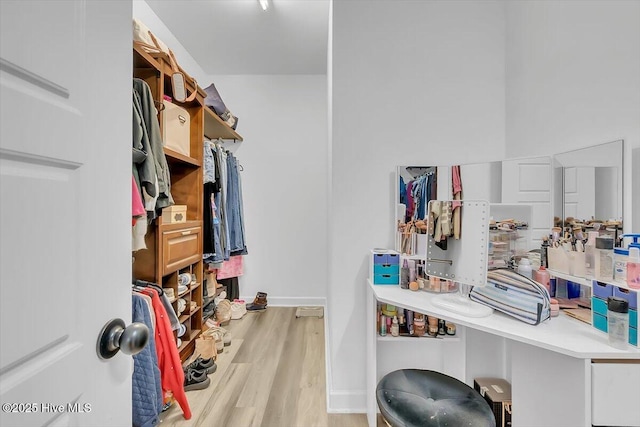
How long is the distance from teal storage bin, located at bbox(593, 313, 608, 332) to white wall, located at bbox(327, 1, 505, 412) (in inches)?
36.2

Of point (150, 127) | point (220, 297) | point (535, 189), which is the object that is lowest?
point (220, 297)

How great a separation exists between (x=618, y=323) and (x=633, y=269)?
192 mm

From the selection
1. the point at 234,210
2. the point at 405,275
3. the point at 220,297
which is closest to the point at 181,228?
the point at 234,210

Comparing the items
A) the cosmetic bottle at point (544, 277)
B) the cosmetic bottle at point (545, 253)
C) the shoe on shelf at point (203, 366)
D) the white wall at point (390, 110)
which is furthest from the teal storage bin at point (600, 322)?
the shoe on shelf at point (203, 366)

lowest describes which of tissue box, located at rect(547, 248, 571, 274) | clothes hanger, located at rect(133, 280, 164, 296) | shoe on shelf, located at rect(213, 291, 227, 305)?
shoe on shelf, located at rect(213, 291, 227, 305)

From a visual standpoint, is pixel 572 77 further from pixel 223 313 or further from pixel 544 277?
pixel 223 313

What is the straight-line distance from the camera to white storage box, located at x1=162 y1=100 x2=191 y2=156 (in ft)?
6.46

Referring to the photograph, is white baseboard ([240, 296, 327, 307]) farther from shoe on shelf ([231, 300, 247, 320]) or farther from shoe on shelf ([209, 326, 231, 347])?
shoe on shelf ([209, 326, 231, 347])

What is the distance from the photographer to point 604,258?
108cm

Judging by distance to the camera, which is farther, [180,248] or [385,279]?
[180,248]

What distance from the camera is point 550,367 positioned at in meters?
1.03

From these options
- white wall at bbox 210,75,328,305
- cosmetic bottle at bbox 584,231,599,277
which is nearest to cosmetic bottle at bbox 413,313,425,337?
cosmetic bottle at bbox 584,231,599,277

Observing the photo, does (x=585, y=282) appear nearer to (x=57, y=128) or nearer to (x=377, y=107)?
(x=377, y=107)

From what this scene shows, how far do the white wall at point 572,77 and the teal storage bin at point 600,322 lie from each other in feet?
1.15
